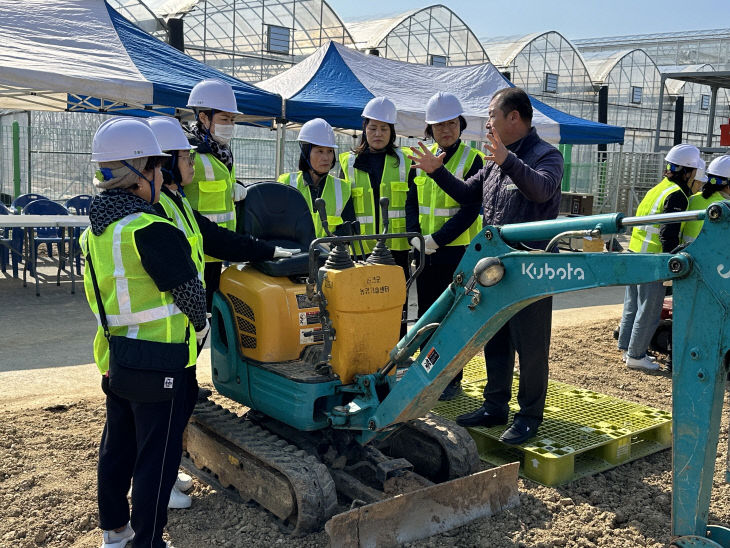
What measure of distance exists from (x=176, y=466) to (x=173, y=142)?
1385 mm

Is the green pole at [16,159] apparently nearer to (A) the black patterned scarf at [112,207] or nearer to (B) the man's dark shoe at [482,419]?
(B) the man's dark shoe at [482,419]

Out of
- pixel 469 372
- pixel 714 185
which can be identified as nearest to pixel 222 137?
pixel 469 372

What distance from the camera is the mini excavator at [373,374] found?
8.28ft

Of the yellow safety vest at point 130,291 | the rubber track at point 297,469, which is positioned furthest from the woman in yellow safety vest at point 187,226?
the rubber track at point 297,469

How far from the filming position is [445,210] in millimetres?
5000

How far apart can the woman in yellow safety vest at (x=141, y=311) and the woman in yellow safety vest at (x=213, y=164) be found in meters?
1.24

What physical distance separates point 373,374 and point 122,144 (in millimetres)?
1590

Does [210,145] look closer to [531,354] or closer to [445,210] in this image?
[445,210]

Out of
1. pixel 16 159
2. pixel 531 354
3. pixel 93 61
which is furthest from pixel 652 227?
pixel 16 159

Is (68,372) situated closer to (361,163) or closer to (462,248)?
(361,163)

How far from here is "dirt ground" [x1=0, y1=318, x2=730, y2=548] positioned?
3.42 meters

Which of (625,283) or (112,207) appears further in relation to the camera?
(112,207)

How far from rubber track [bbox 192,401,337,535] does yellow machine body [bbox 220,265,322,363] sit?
38 centimetres

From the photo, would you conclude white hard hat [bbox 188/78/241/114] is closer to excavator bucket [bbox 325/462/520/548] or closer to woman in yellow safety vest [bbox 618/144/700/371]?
excavator bucket [bbox 325/462/520/548]
